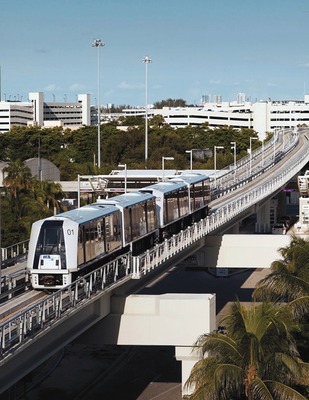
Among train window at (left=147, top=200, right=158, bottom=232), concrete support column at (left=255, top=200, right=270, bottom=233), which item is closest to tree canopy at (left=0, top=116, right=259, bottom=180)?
concrete support column at (left=255, top=200, right=270, bottom=233)

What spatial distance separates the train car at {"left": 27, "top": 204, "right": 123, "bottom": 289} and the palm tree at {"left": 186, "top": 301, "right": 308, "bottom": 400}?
766cm

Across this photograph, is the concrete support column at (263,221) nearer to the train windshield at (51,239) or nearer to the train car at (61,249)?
the train car at (61,249)

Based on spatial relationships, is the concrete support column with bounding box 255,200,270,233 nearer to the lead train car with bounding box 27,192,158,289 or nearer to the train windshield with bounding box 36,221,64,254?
the lead train car with bounding box 27,192,158,289

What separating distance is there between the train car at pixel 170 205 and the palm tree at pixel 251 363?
65.1ft

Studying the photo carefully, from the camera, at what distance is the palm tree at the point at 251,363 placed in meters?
24.6

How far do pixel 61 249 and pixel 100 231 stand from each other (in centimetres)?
359

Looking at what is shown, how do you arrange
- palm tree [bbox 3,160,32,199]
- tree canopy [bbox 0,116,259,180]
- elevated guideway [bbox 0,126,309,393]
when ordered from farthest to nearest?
tree canopy [bbox 0,116,259,180] < palm tree [bbox 3,160,32,199] < elevated guideway [bbox 0,126,309,393]

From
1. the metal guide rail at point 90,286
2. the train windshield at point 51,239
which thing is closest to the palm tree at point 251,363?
the metal guide rail at point 90,286

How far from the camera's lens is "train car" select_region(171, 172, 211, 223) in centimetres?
5288

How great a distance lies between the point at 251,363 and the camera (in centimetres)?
2494

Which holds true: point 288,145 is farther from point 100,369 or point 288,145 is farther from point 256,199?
point 100,369

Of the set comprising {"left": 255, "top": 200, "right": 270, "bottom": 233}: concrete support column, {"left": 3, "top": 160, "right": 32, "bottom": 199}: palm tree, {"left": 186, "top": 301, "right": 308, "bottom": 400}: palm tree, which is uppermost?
{"left": 3, "top": 160, "right": 32, "bottom": 199}: palm tree

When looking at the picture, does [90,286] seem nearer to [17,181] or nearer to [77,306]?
[77,306]

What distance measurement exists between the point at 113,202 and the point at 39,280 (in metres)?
8.60
